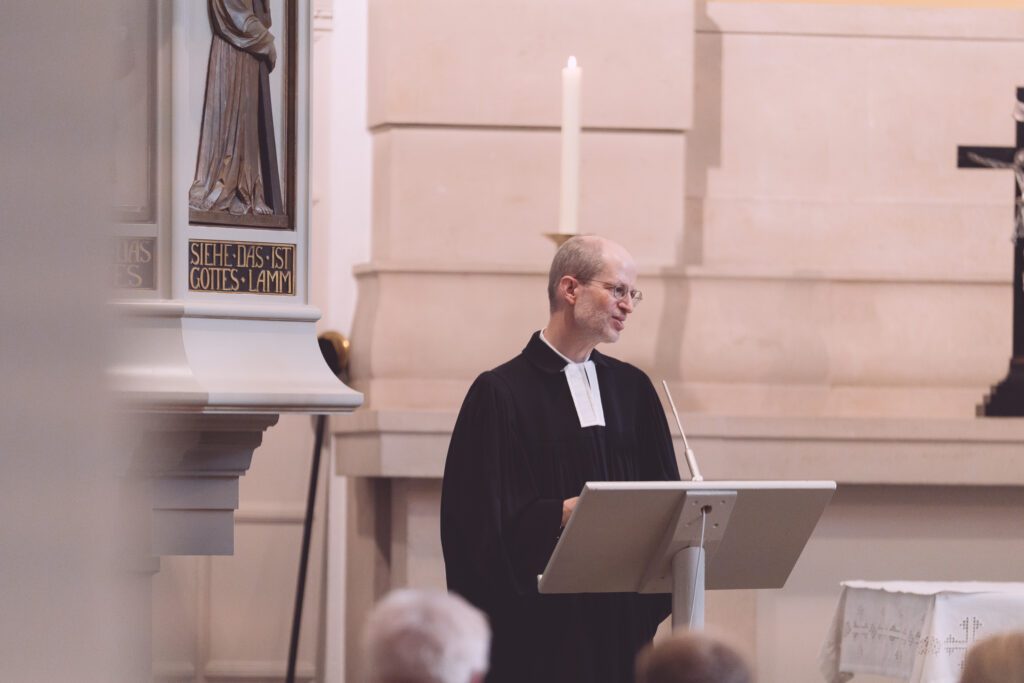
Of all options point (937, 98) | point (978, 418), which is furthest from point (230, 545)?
point (937, 98)

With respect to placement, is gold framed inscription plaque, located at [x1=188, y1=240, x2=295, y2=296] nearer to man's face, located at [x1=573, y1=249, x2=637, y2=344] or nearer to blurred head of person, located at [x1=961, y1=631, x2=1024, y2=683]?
man's face, located at [x1=573, y1=249, x2=637, y2=344]

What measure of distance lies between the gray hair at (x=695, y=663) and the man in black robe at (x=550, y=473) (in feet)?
7.05

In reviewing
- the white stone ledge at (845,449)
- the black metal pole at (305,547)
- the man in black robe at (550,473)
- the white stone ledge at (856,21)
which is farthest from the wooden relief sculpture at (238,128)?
the white stone ledge at (856,21)

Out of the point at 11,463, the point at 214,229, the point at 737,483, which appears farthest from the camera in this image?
the point at 214,229

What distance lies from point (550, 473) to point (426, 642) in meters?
2.70

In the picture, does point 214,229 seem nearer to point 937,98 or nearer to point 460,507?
point 460,507

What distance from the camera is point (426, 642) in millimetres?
1389

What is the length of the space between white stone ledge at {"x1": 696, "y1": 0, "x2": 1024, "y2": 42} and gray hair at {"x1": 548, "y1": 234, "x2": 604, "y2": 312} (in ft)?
8.10

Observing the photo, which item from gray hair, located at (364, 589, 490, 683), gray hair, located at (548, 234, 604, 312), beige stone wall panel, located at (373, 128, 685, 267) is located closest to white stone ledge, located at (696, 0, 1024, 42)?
beige stone wall panel, located at (373, 128, 685, 267)

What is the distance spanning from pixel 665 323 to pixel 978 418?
126 cm

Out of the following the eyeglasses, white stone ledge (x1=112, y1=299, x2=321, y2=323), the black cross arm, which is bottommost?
white stone ledge (x1=112, y1=299, x2=321, y2=323)

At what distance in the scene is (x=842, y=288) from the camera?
616 cm

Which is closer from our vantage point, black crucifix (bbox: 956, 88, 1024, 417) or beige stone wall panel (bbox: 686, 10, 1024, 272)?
black crucifix (bbox: 956, 88, 1024, 417)

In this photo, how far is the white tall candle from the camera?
505cm
